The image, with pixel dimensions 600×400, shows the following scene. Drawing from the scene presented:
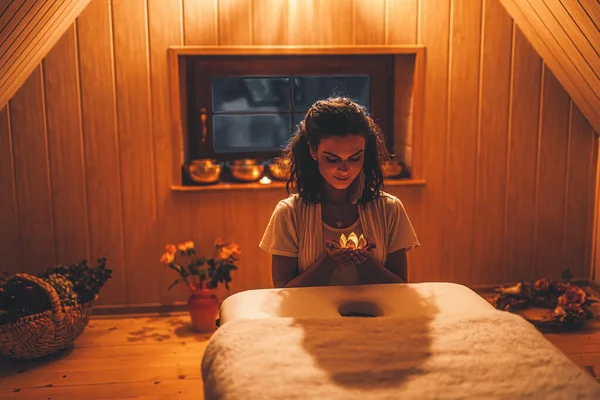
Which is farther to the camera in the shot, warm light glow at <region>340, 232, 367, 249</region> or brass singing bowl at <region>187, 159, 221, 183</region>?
brass singing bowl at <region>187, 159, 221, 183</region>

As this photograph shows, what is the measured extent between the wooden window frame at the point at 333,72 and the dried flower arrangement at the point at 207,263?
0.99 ft

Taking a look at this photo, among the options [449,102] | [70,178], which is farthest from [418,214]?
[70,178]

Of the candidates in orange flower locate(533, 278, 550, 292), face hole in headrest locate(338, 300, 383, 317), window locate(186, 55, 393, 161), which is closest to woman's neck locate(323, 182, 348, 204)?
face hole in headrest locate(338, 300, 383, 317)

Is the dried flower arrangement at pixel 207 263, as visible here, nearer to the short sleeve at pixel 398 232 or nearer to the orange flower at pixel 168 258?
the orange flower at pixel 168 258

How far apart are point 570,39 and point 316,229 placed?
1354 millimetres

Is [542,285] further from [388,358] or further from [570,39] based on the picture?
[388,358]

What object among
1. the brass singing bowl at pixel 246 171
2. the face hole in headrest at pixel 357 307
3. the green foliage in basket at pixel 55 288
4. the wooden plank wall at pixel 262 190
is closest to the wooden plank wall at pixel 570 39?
the wooden plank wall at pixel 262 190

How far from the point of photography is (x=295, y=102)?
3150mm

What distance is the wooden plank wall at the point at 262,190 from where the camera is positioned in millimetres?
2801

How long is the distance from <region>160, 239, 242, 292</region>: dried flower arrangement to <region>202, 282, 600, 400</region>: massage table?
5.03ft

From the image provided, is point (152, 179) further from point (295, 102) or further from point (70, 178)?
point (295, 102)

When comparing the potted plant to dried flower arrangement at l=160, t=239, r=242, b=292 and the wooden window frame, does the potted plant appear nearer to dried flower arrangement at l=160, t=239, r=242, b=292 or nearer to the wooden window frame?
dried flower arrangement at l=160, t=239, r=242, b=292

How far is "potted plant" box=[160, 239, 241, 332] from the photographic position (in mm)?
2797

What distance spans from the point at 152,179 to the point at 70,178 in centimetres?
34
